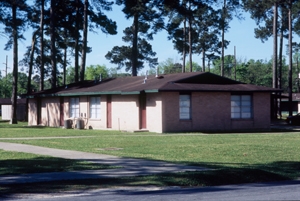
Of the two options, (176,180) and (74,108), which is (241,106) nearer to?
(74,108)

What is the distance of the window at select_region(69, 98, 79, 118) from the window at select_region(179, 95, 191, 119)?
9.55 meters

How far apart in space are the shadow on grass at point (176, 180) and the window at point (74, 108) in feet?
83.3

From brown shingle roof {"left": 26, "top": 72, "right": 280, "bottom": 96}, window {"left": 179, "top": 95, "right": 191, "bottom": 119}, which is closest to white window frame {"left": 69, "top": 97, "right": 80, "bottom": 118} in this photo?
brown shingle roof {"left": 26, "top": 72, "right": 280, "bottom": 96}

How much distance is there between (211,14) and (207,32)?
354 inches

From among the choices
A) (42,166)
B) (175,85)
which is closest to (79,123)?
(175,85)

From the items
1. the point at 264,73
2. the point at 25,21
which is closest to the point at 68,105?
the point at 25,21

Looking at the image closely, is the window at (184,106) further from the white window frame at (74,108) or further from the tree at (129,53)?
the tree at (129,53)

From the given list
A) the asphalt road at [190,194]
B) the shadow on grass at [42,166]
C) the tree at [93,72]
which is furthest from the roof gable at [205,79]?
the tree at [93,72]

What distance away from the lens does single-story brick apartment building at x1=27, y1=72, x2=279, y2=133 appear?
32406mm

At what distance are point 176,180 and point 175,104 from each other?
19.5 m

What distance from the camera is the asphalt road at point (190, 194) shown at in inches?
428

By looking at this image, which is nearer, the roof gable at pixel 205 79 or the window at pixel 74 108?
the roof gable at pixel 205 79

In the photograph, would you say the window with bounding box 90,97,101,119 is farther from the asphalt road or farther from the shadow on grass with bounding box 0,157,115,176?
the asphalt road

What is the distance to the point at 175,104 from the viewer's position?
32469 millimetres
